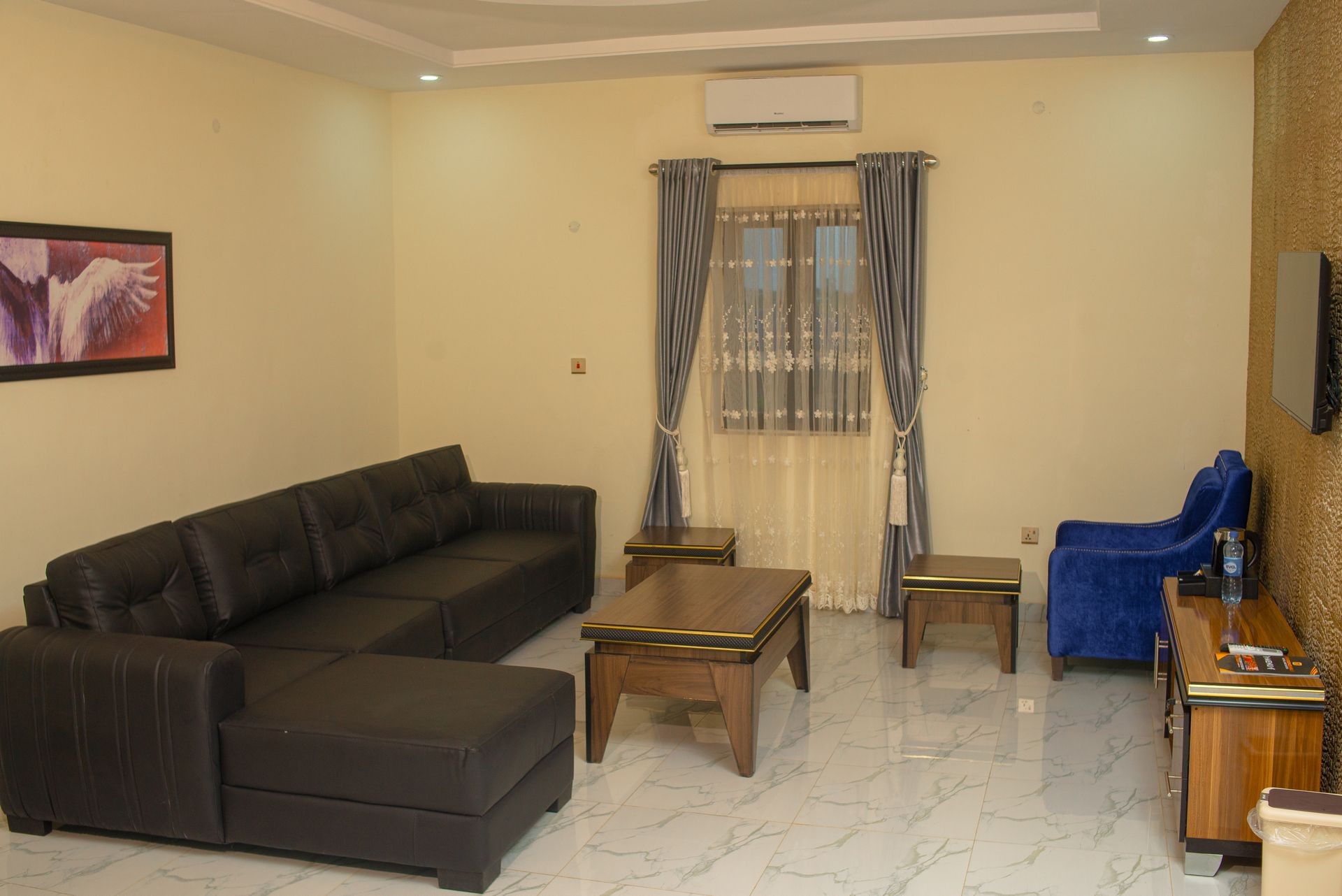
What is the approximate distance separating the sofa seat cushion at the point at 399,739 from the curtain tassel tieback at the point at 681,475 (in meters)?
2.71

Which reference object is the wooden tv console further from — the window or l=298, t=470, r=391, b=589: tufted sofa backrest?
l=298, t=470, r=391, b=589: tufted sofa backrest

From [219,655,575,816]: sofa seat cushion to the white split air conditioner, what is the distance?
11.3 ft

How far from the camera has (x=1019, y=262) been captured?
5977mm

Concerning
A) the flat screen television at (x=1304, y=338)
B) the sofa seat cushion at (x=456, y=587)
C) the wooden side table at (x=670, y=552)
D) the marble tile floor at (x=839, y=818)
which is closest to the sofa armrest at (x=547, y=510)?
the wooden side table at (x=670, y=552)

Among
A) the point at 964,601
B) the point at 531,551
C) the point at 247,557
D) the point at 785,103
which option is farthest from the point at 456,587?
the point at 785,103

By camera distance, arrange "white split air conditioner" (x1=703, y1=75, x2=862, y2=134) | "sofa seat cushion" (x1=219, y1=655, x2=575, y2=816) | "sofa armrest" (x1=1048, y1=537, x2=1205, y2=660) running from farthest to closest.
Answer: "white split air conditioner" (x1=703, y1=75, x2=862, y2=134) → "sofa armrest" (x1=1048, y1=537, x2=1205, y2=660) → "sofa seat cushion" (x1=219, y1=655, x2=575, y2=816)

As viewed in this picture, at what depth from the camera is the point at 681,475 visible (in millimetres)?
6461

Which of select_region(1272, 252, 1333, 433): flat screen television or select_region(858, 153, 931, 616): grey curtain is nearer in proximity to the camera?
select_region(1272, 252, 1333, 433): flat screen television

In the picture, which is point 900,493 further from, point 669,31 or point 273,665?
point 273,665

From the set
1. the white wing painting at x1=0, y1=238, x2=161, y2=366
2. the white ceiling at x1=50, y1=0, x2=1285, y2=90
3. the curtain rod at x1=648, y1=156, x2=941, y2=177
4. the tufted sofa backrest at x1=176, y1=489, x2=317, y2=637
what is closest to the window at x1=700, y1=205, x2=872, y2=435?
the curtain rod at x1=648, y1=156, x2=941, y2=177

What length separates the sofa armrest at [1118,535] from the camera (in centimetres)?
556

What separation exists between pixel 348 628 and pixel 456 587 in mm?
694

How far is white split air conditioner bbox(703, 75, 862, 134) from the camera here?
5945mm

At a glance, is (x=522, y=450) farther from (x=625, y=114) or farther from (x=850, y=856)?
(x=850, y=856)
